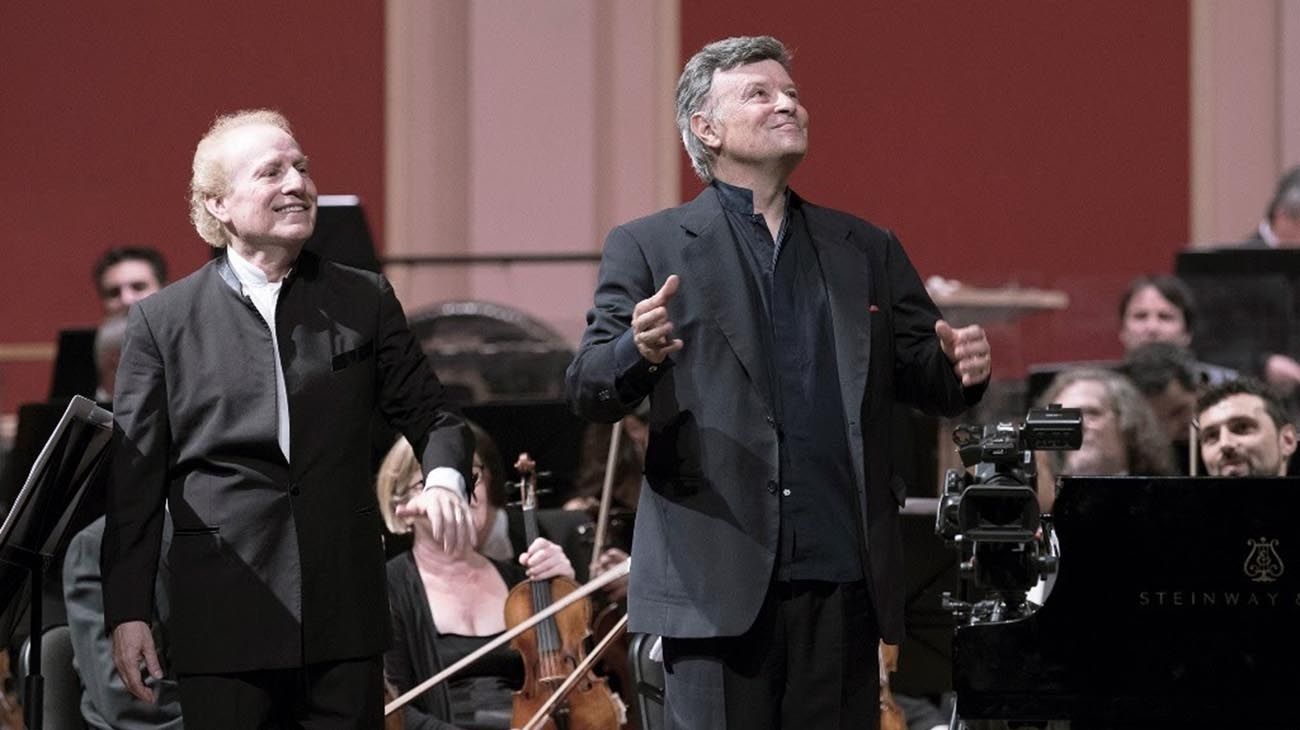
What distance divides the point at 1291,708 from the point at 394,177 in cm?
657

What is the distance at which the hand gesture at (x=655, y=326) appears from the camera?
2.72 metres

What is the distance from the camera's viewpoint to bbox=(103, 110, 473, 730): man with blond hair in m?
2.96

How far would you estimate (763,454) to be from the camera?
2877 mm

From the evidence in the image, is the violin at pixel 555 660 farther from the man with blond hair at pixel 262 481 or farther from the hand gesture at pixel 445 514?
the hand gesture at pixel 445 514

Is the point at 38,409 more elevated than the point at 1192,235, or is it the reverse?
the point at 1192,235

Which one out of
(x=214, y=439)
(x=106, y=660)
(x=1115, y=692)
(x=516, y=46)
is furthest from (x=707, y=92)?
(x=516, y=46)

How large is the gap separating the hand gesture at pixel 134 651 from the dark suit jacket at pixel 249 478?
0.02 meters

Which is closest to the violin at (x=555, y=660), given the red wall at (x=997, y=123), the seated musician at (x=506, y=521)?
the seated musician at (x=506, y=521)

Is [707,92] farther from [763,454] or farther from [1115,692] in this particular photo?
[1115,692]

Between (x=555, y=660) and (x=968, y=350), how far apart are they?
177 centimetres

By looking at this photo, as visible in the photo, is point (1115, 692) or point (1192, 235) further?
point (1192, 235)

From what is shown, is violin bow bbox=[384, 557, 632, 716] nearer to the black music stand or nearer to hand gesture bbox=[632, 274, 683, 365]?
the black music stand

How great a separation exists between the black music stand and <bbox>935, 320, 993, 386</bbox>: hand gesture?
1265 mm

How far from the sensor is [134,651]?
3.00 meters
